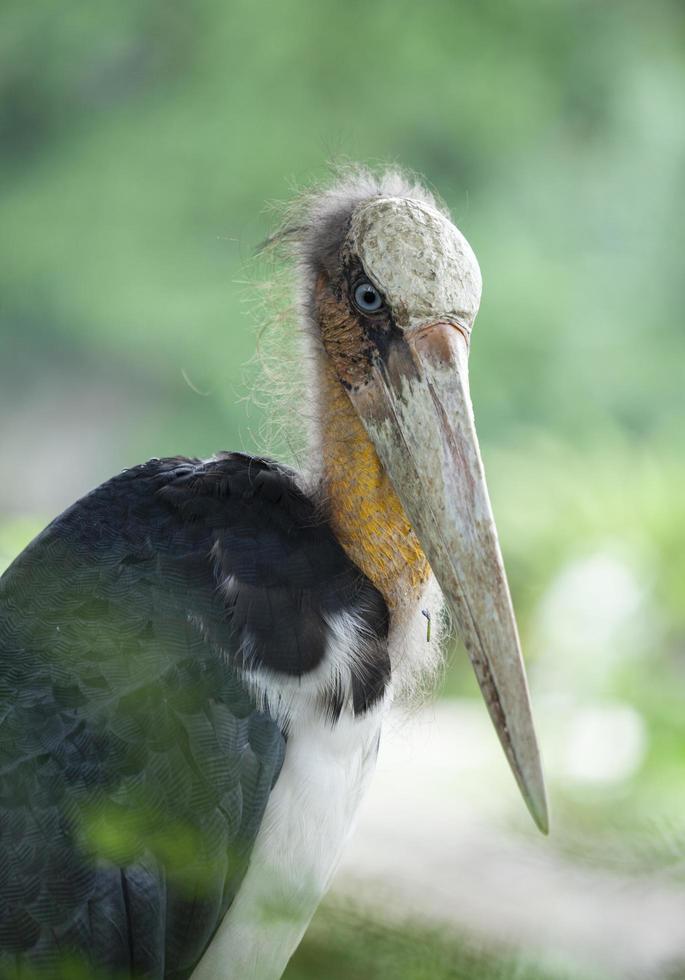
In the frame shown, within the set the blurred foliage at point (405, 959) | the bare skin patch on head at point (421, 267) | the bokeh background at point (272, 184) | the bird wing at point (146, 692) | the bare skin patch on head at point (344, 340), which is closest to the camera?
the blurred foliage at point (405, 959)

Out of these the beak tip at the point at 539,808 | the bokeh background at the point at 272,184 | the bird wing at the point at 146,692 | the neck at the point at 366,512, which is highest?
the bokeh background at the point at 272,184

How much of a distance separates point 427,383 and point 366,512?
167 mm

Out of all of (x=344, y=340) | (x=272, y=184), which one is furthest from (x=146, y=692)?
(x=272, y=184)

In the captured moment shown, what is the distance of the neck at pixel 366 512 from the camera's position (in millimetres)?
1334

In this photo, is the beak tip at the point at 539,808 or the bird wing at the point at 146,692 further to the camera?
the bird wing at the point at 146,692

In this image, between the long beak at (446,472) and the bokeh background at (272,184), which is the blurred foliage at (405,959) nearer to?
the long beak at (446,472)

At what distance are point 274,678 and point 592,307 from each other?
3618 mm

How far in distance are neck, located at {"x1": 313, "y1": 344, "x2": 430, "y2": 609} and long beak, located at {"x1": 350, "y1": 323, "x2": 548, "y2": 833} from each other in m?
0.03

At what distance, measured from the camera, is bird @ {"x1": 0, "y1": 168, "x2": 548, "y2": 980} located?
1.09m

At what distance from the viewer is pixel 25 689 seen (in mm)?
1146

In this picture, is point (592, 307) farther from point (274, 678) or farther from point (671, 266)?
point (274, 678)

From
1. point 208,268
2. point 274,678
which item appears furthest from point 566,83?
point 274,678

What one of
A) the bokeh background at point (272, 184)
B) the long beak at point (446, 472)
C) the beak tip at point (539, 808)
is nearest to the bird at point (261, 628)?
the long beak at point (446, 472)

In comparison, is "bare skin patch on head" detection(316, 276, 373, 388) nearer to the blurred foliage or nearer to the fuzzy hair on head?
the fuzzy hair on head
